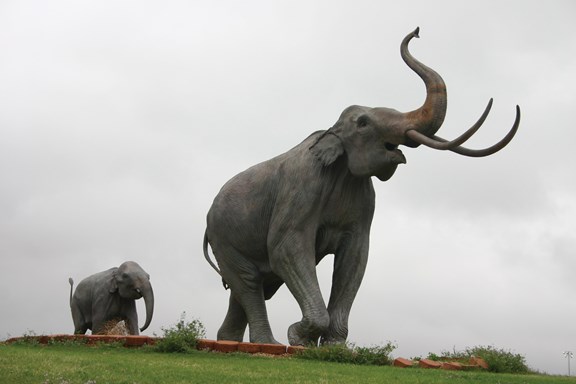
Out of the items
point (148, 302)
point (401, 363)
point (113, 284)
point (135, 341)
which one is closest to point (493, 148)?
point (401, 363)

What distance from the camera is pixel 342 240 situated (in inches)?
499

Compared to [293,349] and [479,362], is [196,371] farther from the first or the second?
[479,362]

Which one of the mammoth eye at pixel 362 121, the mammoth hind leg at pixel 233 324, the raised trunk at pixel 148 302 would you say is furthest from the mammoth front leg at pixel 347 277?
the raised trunk at pixel 148 302

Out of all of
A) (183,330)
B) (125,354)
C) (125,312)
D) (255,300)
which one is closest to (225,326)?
(255,300)

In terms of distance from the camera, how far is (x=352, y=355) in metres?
11.0

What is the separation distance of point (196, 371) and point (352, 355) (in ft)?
8.07

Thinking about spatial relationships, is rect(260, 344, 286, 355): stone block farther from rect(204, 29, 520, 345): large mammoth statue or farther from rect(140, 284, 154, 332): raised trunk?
rect(140, 284, 154, 332): raised trunk

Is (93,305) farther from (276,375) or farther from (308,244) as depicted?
(276,375)

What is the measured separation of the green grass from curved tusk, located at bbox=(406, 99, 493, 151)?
290cm

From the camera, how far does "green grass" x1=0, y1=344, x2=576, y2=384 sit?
895 centimetres

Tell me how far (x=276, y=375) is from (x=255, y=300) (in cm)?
415

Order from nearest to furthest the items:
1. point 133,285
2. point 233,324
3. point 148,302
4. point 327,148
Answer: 1. point 327,148
2. point 233,324
3. point 148,302
4. point 133,285

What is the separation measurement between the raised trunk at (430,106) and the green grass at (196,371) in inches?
126

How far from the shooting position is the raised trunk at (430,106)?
11.1m
